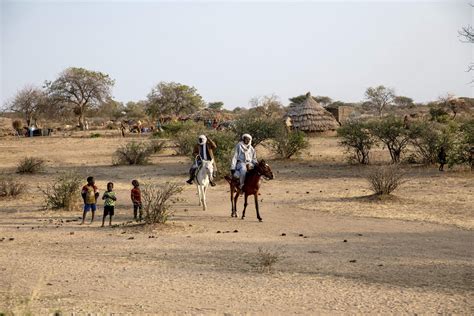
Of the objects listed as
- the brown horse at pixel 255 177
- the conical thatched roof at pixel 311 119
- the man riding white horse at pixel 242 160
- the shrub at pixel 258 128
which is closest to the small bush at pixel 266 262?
the brown horse at pixel 255 177

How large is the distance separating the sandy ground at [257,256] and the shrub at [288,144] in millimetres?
9466

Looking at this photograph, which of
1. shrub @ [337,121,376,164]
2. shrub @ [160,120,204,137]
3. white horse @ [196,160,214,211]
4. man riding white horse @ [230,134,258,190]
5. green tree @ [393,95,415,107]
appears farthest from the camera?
green tree @ [393,95,415,107]

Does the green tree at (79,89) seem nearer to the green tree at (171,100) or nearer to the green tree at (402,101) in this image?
the green tree at (171,100)

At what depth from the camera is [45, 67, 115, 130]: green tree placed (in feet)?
184

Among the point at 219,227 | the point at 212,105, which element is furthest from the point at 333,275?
the point at 212,105

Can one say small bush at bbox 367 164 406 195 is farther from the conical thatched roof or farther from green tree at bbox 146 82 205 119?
green tree at bbox 146 82 205 119

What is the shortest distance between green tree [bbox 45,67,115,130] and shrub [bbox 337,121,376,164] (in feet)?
124

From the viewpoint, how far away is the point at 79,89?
5650cm

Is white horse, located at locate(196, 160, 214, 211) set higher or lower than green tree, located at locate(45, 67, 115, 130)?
lower

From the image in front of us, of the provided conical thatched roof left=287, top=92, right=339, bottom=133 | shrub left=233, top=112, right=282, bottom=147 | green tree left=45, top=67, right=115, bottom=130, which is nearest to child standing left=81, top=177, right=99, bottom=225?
shrub left=233, top=112, right=282, bottom=147

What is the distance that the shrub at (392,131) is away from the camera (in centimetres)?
2286

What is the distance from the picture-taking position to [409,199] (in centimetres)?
1471

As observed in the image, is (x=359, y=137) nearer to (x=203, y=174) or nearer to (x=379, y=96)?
(x=203, y=174)

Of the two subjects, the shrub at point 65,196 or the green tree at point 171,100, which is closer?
the shrub at point 65,196
